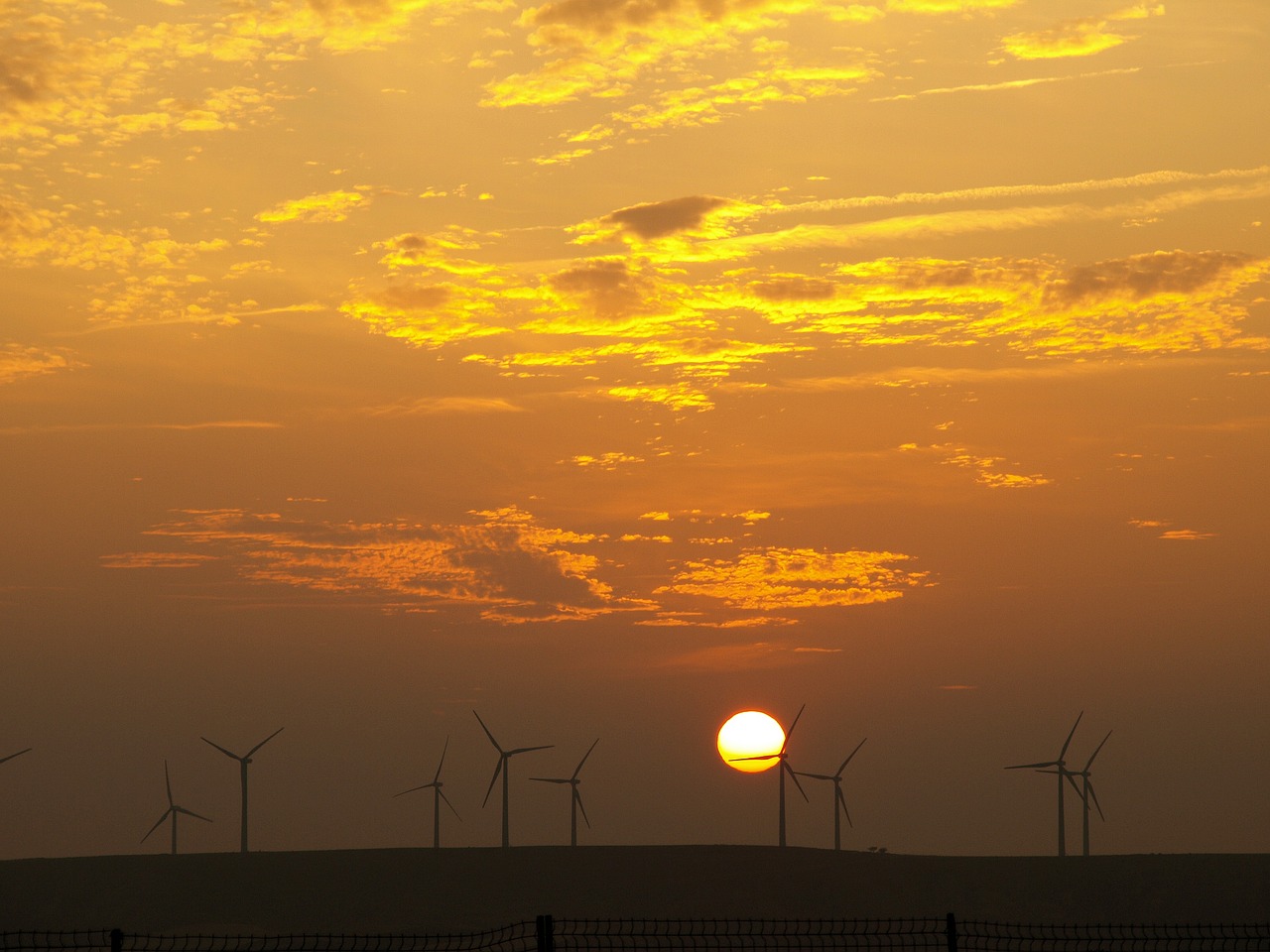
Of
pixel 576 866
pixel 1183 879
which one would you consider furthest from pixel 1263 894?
pixel 576 866

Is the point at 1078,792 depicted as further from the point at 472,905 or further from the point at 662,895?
the point at 472,905

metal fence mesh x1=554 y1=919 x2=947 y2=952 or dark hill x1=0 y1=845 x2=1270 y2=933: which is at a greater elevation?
dark hill x1=0 y1=845 x2=1270 y2=933

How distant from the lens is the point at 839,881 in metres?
95.8

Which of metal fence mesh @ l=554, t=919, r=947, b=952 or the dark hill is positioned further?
the dark hill

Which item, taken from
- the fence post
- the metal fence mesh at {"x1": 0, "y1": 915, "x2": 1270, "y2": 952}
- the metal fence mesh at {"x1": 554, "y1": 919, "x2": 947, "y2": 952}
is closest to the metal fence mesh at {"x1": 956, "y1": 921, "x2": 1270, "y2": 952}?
the metal fence mesh at {"x1": 0, "y1": 915, "x2": 1270, "y2": 952}

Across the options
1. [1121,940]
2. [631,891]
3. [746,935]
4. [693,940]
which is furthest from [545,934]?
[631,891]

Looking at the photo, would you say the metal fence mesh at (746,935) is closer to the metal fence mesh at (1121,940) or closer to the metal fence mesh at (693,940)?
the metal fence mesh at (693,940)

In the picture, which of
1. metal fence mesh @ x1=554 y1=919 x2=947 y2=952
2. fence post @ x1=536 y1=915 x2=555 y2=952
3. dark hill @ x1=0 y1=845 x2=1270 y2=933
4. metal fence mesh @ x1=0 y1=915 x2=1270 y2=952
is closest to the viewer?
fence post @ x1=536 y1=915 x2=555 y2=952

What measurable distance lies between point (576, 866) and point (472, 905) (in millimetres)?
14370

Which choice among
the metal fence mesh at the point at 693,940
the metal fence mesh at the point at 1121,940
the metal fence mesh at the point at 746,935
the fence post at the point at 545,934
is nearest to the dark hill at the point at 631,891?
the metal fence mesh at the point at 693,940

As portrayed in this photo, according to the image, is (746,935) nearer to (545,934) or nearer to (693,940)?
(693,940)

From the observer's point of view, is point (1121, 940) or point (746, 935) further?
point (746, 935)

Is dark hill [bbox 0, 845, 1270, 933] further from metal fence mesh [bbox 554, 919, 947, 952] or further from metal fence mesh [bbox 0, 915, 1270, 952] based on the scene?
metal fence mesh [bbox 554, 919, 947, 952]

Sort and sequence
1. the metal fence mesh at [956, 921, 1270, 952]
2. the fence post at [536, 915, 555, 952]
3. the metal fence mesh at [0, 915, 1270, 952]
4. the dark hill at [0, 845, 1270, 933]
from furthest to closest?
the dark hill at [0, 845, 1270, 933] < the metal fence mesh at [956, 921, 1270, 952] < the metal fence mesh at [0, 915, 1270, 952] < the fence post at [536, 915, 555, 952]
